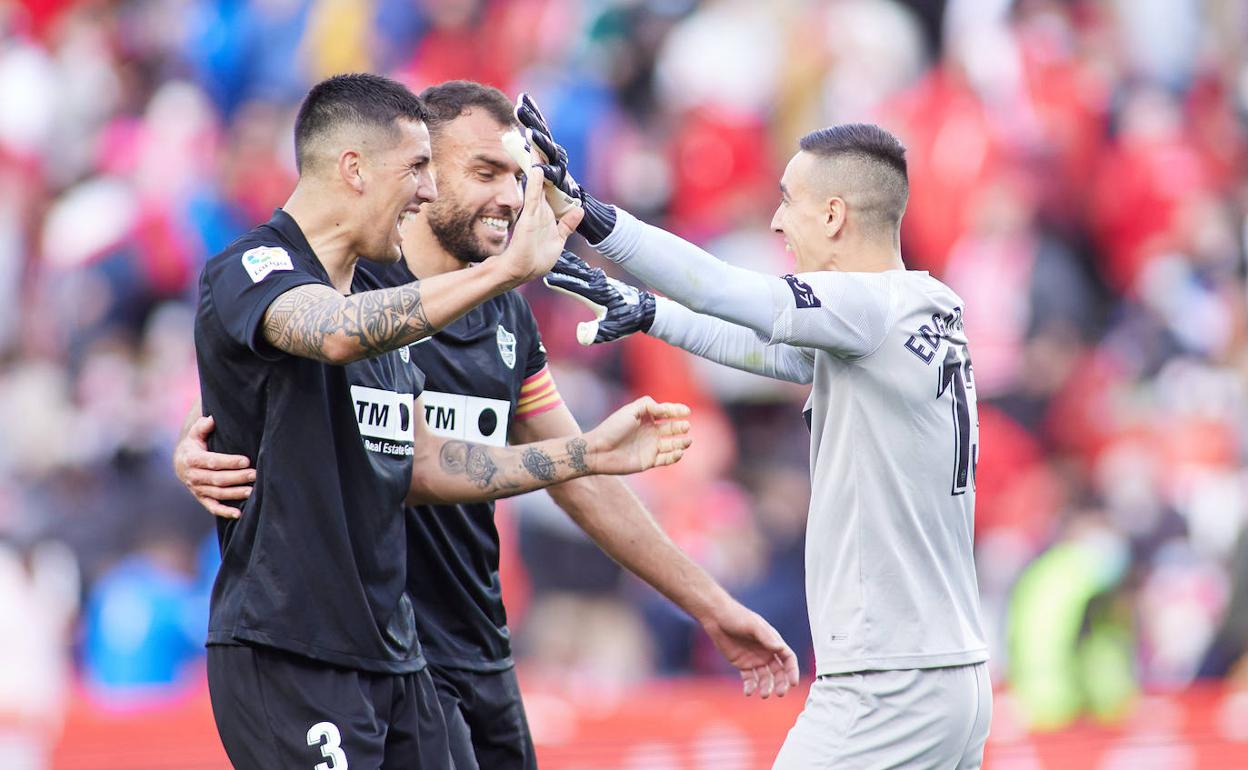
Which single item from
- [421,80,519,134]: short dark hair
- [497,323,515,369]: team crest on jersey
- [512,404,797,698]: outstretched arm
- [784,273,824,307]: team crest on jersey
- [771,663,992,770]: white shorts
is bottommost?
[771,663,992,770]: white shorts

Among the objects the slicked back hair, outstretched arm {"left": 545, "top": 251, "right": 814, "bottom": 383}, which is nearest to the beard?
outstretched arm {"left": 545, "top": 251, "right": 814, "bottom": 383}

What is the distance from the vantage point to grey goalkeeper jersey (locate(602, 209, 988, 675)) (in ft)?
14.1

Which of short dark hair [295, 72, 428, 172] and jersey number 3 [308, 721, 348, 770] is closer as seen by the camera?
jersey number 3 [308, 721, 348, 770]

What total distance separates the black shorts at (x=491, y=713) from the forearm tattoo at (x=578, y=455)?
90 cm

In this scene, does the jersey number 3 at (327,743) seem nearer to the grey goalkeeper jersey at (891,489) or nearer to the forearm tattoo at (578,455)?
the forearm tattoo at (578,455)

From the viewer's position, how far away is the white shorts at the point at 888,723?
14.3ft

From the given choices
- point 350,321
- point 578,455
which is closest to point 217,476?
point 350,321

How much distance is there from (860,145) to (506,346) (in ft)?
4.35

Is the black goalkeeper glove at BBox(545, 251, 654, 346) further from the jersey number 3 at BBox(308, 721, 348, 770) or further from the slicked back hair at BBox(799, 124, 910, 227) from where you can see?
the jersey number 3 at BBox(308, 721, 348, 770)

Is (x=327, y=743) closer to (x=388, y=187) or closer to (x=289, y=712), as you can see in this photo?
(x=289, y=712)

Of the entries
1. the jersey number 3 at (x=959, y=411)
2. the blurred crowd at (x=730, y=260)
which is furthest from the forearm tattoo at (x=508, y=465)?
the blurred crowd at (x=730, y=260)

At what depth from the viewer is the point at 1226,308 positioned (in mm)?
11500

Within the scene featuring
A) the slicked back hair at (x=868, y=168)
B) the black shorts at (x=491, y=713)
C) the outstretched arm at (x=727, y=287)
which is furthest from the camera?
the black shorts at (x=491, y=713)

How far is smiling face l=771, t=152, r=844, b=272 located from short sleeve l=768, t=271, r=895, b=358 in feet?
0.69
